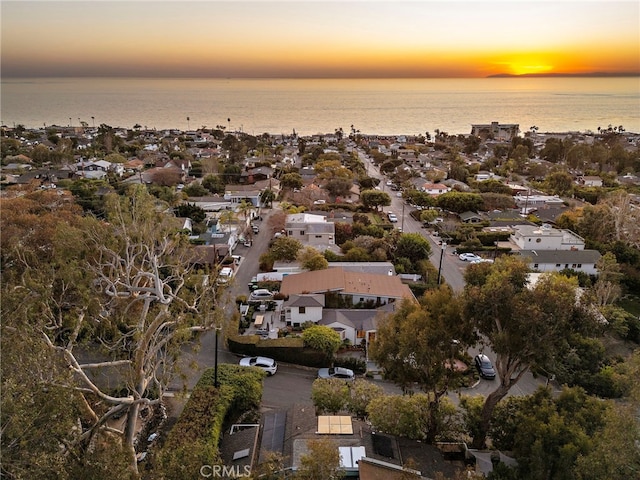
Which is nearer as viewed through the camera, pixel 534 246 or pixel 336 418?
pixel 336 418

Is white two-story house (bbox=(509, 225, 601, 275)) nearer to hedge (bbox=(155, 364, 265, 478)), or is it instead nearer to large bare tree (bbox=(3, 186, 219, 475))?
hedge (bbox=(155, 364, 265, 478))

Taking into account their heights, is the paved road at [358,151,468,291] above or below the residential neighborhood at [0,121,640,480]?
below

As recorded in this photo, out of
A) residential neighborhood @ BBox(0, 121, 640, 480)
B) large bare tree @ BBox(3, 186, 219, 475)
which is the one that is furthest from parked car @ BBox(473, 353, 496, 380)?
large bare tree @ BBox(3, 186, 219, 475)

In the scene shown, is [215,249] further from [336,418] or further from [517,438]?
[517,438]

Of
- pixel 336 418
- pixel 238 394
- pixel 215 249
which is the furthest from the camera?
pixel 215 249

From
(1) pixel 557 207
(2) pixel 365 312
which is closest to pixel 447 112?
(1) pixel 557 207

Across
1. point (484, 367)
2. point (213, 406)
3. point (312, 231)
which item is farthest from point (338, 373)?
point (312, 231)
